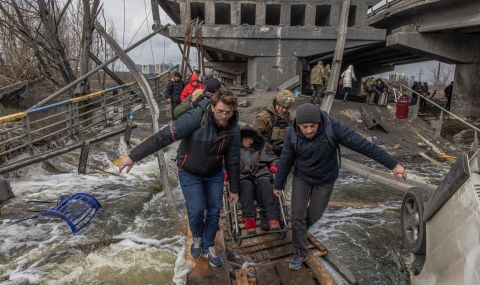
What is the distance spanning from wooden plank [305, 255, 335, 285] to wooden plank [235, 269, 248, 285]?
70 cm

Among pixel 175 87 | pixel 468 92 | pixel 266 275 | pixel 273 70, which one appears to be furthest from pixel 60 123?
pixel 468 92

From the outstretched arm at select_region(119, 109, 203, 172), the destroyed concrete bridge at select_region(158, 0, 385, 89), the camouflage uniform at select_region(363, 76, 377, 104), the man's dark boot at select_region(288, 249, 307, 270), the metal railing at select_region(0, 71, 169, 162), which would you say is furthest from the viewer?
the destroyed concrete bridge at select_region(158, 0, 385, 89)

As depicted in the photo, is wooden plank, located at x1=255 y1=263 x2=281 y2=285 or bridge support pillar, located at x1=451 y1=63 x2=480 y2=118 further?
bridge support pillar, located at x1=451 y1=63 x2=480 y2=118

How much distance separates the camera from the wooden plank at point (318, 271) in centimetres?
344

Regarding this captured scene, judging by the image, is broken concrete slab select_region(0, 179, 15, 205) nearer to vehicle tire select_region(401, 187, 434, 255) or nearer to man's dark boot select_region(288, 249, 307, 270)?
man's dark boot select_region(288, 249, 307, 270)

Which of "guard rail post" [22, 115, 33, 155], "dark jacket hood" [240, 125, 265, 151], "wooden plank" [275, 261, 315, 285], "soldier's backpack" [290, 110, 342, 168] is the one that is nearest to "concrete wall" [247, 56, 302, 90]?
"guard rail post" [22, 115, 33, 155]

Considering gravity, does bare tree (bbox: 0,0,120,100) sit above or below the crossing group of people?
above

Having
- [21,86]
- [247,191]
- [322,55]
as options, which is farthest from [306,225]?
[21,86]

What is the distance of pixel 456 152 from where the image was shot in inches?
382

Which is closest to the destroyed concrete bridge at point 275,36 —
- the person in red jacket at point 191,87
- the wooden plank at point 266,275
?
the person in red jacket at point 191,87

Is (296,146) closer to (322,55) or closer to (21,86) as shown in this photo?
(322,55)

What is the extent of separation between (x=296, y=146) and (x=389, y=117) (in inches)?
389

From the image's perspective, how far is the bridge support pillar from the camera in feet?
44.2

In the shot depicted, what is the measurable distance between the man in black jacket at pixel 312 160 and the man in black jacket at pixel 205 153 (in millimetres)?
560
